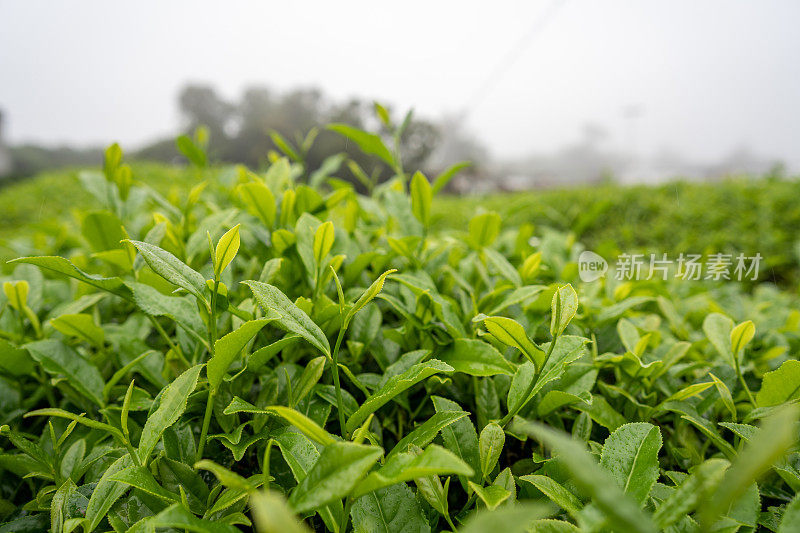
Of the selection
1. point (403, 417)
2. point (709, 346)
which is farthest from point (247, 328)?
point (709, 346)

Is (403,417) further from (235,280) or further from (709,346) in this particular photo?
(709,346)

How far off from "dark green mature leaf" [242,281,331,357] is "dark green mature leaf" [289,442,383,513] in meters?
0.15

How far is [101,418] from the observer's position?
0.84 m

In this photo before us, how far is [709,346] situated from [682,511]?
75 cm

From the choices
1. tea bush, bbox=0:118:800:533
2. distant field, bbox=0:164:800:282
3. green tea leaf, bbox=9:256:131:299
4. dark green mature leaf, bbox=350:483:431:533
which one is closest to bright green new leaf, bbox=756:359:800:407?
tea bush, bbox=0:118:800:533

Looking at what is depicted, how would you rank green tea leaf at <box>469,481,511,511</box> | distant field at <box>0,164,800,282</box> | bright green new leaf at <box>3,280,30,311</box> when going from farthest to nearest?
distant field at <box>0,164,800,282</box> → bright green new leaf at <box>3,280,30,311</box> → green tea leaf at <box>469,481,511,511</box>

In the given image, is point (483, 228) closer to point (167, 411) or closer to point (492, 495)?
point (492, 495)

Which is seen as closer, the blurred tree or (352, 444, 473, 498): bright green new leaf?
(352, 444, 473, 498): bright green new leaf

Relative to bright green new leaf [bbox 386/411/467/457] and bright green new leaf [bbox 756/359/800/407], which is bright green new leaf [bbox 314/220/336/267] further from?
bright green new leaf [bbox 756/359/800/407]

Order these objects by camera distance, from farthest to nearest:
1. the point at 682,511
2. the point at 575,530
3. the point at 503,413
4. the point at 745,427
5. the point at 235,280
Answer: the point at 235,280 < the point at 503,413 < the point at 745,427 < the point at 575,530 < the point at 682,511

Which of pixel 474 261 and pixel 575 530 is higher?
pixel 474 261

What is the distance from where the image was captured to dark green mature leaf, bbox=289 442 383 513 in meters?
0.44

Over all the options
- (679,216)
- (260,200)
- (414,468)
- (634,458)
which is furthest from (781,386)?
(679,216)

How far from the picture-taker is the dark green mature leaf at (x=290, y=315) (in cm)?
57
